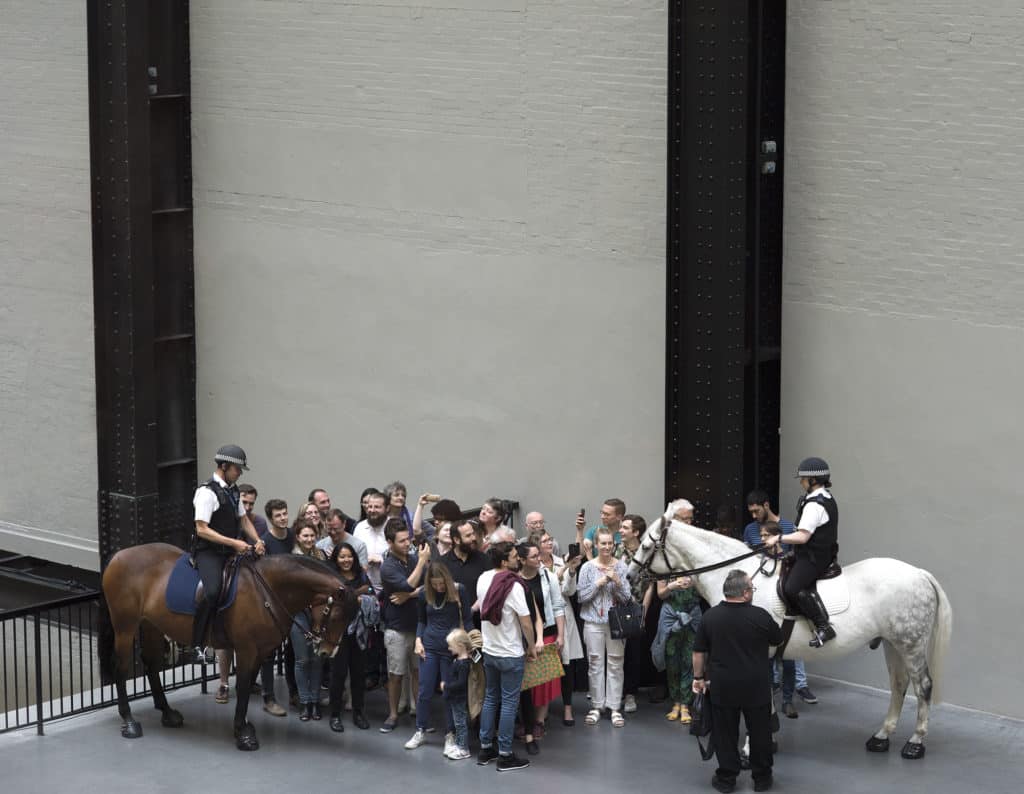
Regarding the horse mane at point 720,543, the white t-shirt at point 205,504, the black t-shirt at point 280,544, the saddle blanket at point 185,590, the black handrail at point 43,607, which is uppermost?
the white t-shirt at point 205,504

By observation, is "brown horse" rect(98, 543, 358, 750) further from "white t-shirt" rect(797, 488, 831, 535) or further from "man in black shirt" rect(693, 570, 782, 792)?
"white t-shirt" rect(797, 488, 831, 535)

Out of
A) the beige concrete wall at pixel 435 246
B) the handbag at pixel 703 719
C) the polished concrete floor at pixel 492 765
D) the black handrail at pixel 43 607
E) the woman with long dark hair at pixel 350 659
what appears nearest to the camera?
the handbag at pixel 703 719

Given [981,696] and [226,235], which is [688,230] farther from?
[226,235]

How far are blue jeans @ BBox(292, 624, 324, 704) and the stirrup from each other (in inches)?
159

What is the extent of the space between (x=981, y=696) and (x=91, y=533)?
10.5 metres

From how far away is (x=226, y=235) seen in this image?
19109 mm

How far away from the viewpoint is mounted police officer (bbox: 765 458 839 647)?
44.0 ft

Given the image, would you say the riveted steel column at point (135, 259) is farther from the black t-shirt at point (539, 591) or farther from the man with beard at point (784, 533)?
the man with beard at point (784, 533)

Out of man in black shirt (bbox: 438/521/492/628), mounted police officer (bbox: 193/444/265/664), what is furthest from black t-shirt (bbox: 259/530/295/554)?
man in black shirt (bbox: 438/521/492/628)

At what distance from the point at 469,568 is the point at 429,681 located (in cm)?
94

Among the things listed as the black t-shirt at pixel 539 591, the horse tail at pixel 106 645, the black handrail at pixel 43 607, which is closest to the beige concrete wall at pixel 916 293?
the black t-shirt at pixel 539 591

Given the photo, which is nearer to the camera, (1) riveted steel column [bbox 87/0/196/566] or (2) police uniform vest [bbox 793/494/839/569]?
(2) police uniform vest [bbox 793/494/839/569]

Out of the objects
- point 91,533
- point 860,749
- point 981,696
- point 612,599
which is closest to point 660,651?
point 612,599

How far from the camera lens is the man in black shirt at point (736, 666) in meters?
12.7
